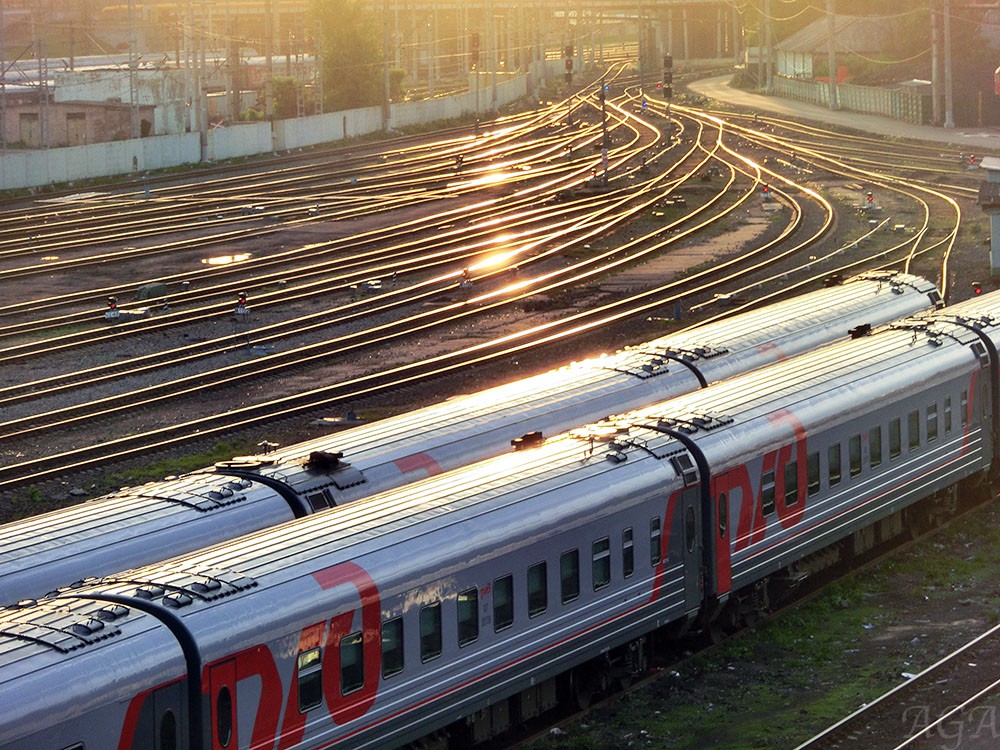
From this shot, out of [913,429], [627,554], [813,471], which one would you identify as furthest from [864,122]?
[627,554]

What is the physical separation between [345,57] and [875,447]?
7791cm

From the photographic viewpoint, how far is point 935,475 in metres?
22.1

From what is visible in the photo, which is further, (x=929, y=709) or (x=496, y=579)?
(x=929, y=709)

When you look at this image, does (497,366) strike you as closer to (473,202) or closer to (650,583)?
(650,583)

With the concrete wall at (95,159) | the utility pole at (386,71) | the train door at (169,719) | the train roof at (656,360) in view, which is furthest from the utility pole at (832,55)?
the train door at (169,719)

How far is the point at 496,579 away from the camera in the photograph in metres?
14.4

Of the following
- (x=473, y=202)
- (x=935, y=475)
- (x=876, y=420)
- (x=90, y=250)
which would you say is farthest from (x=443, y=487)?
(x=473, y=202)

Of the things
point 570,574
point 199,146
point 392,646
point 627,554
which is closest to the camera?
point 392,646

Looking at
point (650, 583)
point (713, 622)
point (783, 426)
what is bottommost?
point (713, 622)

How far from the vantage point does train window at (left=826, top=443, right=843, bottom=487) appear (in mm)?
19500

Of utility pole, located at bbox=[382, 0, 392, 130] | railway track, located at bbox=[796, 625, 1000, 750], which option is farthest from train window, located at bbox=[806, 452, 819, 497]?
utility pole, located at bbox=[382, 0, 392, 130]

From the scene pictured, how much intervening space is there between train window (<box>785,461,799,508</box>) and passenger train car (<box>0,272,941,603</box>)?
273cm

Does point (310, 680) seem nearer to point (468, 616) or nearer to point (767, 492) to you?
point (468, 616)

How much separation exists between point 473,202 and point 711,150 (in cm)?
2089
